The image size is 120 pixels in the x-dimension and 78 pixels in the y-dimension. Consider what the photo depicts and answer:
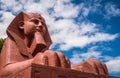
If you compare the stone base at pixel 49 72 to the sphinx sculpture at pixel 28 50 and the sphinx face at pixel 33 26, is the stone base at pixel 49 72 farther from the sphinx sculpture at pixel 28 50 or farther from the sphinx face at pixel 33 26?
the sphinx face at pixel 33 26

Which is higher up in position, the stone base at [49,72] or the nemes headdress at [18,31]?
the nemes headdress at [18,31]

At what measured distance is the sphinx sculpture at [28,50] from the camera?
5.15 meters

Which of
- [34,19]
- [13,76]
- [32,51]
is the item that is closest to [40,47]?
[32,51]

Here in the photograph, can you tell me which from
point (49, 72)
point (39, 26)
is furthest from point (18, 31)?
point (49, 72)

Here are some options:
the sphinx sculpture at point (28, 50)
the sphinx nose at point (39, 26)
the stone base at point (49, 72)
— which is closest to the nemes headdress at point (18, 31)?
the sphinx sculpture at point (28, 50)

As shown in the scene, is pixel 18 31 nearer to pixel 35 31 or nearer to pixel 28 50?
pixel 35 31

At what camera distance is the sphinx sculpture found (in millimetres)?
5152

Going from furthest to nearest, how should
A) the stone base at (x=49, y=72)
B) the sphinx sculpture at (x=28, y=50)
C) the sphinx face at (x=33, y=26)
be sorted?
the sphinx face at (x=33, y=26), the sphinx sculpture at (x=28, y=50), the stone base at (x=49, y=72)

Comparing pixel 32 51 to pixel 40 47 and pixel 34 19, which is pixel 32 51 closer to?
pixel 40 47

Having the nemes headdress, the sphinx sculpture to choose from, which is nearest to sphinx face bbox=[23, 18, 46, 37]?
the sphinx sculpture

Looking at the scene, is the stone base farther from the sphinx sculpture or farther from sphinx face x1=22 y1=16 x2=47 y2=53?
sphinx face x1=22 y1=16 x2=47 y2=53

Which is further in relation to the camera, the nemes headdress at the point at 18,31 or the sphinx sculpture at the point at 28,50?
the nemes headdress at the point at 18,31

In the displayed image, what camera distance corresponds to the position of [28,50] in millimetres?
6629

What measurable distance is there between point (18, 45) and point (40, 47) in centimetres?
51
